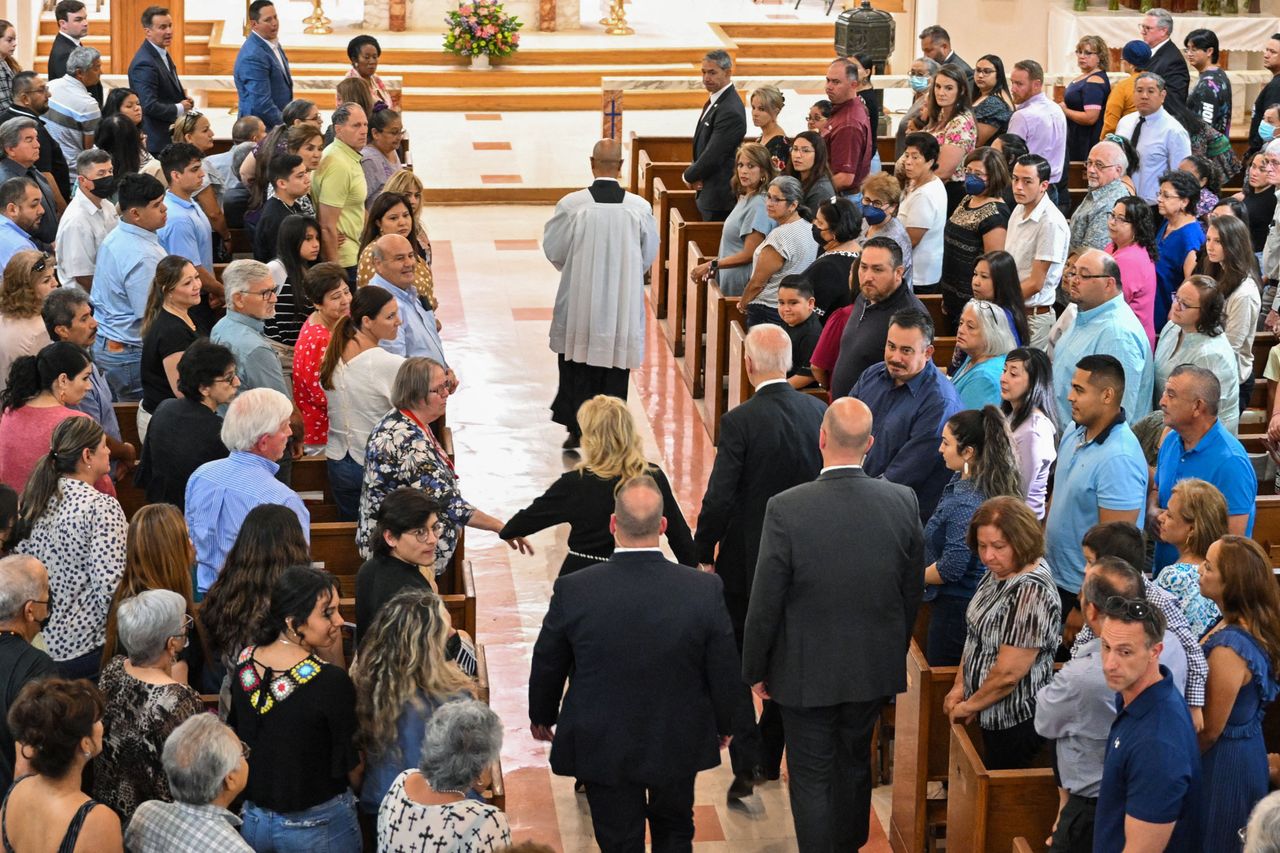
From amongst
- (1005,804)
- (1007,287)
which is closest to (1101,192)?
(1007,287)

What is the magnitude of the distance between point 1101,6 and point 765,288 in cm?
1104

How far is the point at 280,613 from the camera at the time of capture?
13.6 ft

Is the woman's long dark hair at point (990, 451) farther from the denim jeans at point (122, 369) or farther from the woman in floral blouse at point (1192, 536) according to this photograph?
the denim jeans at point (122, 369)

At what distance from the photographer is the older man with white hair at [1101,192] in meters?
8.25

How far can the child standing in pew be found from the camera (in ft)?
23.3

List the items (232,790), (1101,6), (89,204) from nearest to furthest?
(232,790) < (89,204) < (1101,6)

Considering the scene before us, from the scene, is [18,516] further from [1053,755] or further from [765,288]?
[765,288]

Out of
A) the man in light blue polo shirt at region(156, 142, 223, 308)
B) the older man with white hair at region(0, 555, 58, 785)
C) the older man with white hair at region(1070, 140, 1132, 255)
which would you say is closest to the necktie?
the older man with white hair at region(1070, 140, 1132, 255)

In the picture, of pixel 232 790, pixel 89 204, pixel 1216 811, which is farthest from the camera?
pixel 89 204

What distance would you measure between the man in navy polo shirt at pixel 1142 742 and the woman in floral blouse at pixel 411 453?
2.32 m

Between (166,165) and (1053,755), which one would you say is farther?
(166,165)

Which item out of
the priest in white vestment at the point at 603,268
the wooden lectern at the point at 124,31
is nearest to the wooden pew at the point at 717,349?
the priest in white vestment at the point at 603,268

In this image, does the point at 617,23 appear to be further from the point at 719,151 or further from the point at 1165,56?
the point at 719,151

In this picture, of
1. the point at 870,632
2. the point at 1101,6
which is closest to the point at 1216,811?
the point at 870,632
